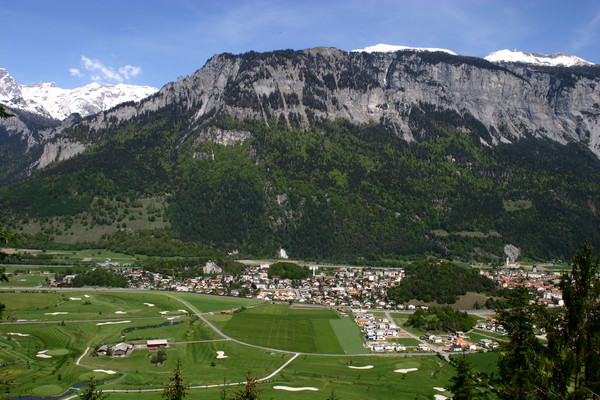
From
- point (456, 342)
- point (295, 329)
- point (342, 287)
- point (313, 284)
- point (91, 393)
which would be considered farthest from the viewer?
point (313, 284)

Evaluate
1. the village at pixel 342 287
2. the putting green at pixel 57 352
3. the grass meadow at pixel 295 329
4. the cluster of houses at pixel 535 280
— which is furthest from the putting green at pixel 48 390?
the cluster of houses at pixel 535 280

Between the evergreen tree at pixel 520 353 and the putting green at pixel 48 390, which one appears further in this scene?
the putting green at pixel 48 390

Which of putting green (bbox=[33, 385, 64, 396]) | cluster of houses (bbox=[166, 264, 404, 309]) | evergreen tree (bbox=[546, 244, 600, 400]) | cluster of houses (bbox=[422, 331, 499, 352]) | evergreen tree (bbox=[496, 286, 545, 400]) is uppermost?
evergreen tree (bbox=[546, 244, 600, 400])

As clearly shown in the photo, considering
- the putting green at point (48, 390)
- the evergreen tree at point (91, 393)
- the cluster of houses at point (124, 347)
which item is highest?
the evergreen tree at point (91, 393)

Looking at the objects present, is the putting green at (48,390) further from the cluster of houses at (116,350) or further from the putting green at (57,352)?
the cluster of houses at (116,350)

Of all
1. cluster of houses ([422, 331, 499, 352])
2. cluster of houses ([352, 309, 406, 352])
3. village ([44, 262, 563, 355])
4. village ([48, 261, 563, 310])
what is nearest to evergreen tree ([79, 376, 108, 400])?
cluster of houses ([352, 309, 406, 352])

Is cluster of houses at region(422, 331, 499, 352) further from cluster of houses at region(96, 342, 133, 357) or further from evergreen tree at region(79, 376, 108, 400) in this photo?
evergreen tree at region(79, 376, 108, 400)

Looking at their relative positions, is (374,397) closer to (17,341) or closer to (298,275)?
(17,341)

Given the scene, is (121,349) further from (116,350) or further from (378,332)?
(378,332)

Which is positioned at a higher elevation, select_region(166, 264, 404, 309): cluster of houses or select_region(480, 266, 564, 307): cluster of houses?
select_region(480, 266, 564, 307): cluster of houses

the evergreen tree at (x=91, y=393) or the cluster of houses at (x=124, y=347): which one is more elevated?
the evergreen tree at (x=91, y=393)

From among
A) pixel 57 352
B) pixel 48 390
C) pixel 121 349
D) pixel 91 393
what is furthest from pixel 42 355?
pixel 91 393

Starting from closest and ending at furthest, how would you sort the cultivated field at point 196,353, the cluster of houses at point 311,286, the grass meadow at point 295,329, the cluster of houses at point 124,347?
the cultivated field at point 196,353
the cluster of houses at point 124,347
the grass meadow at point 295,329
the cluster of houses at point 311,286

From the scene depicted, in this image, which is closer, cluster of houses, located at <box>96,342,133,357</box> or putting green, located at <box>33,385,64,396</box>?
putting green, located at <box>33,385,64,396</box>
